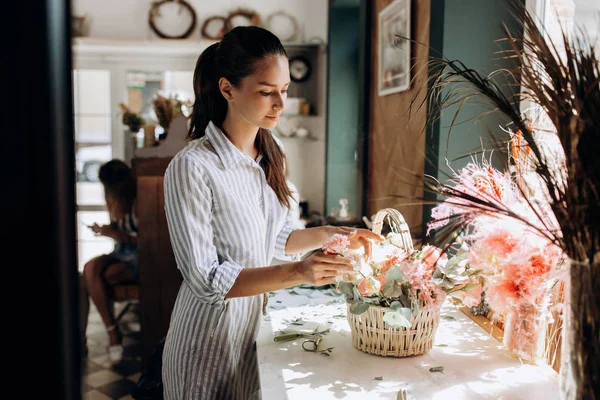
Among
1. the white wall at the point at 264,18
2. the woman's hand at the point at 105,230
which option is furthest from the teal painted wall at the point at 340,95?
the woman's hand at the point at 105,230

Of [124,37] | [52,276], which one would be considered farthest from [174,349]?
[124,37]

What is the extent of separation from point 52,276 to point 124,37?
447cm

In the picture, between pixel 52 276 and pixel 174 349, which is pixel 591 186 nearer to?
pixel 52 276

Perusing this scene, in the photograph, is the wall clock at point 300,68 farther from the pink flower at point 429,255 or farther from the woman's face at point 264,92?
the pink flower at point 429,255

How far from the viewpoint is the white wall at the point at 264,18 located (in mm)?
4102

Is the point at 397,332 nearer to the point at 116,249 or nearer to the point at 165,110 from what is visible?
the point at 116,249

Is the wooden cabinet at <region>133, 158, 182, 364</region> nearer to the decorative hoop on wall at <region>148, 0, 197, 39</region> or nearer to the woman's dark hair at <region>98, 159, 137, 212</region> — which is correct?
the woman's dark hair at <region>98, 159, 137, 212</region>

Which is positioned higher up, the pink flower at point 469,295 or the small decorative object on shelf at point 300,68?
the small decorative object on shelf at point 300,68

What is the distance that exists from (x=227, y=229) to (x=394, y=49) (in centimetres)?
165

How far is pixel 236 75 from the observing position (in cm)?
109

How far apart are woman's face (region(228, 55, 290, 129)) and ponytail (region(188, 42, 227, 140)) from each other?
0.08 meters

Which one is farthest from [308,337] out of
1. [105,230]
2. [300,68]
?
[300,68]

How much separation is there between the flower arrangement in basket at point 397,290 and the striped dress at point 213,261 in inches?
8.1

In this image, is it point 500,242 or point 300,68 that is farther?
point 300,68
